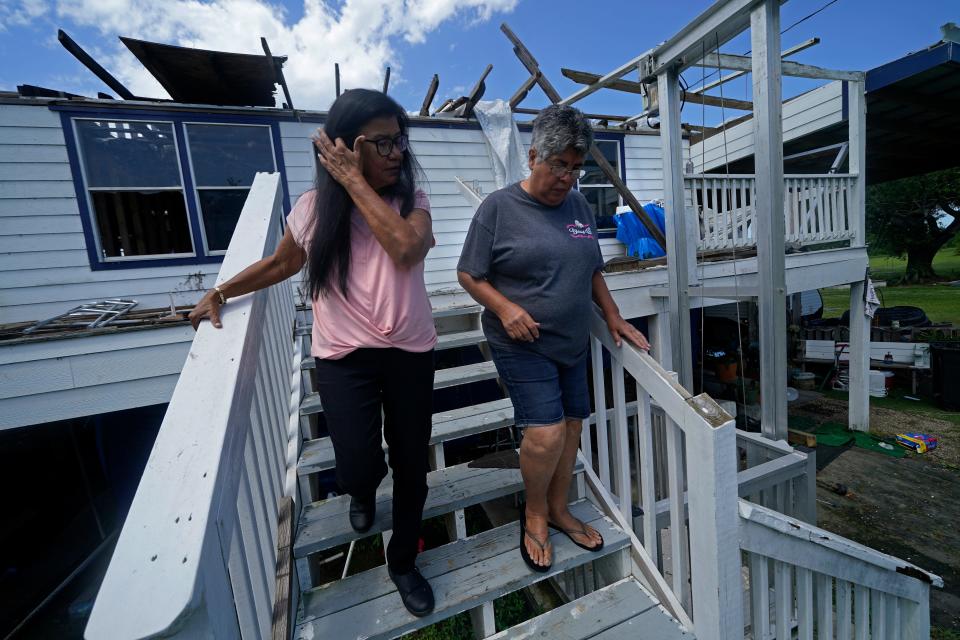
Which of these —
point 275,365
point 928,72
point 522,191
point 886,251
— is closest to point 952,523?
point 928,72

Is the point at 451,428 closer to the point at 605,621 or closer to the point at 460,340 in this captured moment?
the point at 460,340

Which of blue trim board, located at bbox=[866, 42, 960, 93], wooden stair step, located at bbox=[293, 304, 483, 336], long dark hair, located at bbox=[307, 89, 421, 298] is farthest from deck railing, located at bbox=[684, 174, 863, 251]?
long dark hair, located at bbox=[307, 89, 421, 298]

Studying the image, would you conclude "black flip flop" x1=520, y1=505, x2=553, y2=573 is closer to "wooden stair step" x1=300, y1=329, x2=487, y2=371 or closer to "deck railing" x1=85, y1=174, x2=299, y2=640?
"deck railing" x1=85, y1=174, x2=299, y2=640

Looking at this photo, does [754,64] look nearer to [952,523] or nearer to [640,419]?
[640,419]

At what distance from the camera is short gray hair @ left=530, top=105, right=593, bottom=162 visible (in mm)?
1403

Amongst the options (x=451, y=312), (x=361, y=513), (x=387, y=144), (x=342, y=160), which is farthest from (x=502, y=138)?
(x=361, y=513)

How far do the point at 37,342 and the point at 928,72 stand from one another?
27.8 feet

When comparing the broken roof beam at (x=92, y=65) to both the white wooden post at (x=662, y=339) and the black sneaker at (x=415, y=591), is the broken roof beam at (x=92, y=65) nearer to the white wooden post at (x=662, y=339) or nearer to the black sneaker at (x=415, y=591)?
the black sneaker at (x=415, y=591)

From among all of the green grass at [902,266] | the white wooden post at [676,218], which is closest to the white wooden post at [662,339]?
the white wooden post at [676,218]

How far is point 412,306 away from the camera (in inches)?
52.6

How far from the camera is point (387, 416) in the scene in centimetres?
135

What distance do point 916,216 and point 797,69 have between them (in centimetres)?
2594

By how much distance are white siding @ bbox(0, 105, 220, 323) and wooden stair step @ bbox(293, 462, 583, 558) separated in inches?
161

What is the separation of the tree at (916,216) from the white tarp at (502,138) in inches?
982
